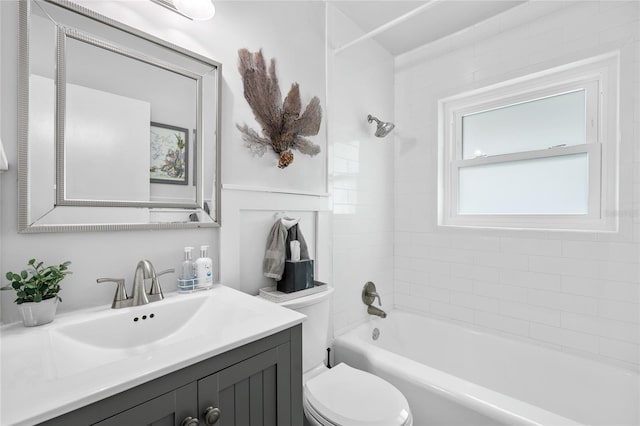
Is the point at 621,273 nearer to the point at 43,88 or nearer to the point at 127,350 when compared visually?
the point at 127,350

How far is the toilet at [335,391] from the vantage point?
1121 mm

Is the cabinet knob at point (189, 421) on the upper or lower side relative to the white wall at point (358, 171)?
lower

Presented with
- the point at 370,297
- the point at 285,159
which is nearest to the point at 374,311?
the point at 370,297

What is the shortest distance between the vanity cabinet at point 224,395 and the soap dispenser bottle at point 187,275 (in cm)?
48

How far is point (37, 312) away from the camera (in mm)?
817

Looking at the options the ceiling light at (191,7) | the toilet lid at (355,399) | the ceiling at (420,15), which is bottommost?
the toilet lid at (355,399)

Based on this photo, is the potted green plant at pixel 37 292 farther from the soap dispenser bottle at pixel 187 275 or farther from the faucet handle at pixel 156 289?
the soap dispenser bottle at pixel 187 275

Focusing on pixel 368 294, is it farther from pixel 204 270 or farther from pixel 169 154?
pixel 169 154

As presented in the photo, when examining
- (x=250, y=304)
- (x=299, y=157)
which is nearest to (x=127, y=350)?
(x=250, y=304)

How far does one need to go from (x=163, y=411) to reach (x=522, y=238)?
209cm

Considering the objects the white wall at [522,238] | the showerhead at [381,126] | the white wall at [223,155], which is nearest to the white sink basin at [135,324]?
the white wall at [223,155]

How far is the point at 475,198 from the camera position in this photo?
2227 mm

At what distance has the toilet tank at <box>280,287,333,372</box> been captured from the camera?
4.47 feet

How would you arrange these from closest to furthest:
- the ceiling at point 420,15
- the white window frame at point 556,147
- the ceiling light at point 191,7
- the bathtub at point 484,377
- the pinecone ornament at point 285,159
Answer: the ceiling light at point 191,7 < the bathtub at point 484,377 < the pinecone ornament at point 285,159 < the white window frame at point 556,147 < the ceiling at point 420,15
